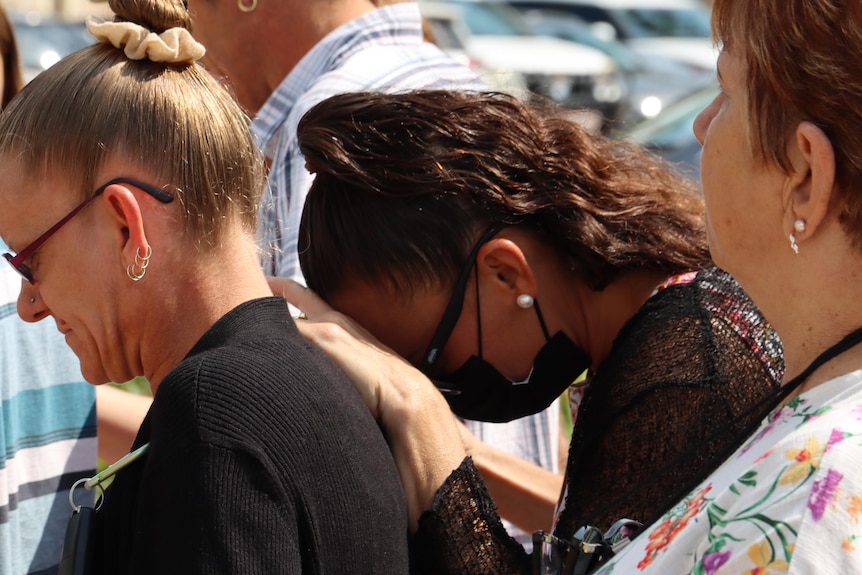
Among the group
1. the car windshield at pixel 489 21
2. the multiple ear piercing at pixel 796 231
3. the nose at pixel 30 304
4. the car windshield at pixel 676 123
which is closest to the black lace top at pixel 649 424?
the multiple ear piercing at pixel 796 231

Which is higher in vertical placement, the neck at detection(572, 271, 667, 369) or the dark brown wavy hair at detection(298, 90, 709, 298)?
the dark brown wavy hair at detection(298, 90, 709, 298)

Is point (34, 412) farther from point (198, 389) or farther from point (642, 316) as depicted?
point (642, 316)

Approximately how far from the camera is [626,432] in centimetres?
188

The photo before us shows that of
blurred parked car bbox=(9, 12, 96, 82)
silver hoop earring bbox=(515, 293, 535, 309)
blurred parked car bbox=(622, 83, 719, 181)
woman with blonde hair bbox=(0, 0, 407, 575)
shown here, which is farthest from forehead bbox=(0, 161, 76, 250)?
blurred parked car bbox=(9, 12, 96, 82)

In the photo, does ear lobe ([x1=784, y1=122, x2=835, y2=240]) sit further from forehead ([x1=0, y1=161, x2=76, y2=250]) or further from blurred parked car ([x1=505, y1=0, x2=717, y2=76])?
blurred parked car ([x1=505, y1=0, x2=717, y2=76])

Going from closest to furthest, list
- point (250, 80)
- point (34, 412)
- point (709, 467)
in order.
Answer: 1. point (709, 467)
2. point (34, 412)
3. point (250, 80)

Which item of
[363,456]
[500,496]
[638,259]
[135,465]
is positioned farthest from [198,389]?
[500,496]

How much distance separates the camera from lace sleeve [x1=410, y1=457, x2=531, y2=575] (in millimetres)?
1755

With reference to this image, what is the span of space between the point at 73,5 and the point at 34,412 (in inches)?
631

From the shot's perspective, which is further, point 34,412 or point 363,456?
point 34,412

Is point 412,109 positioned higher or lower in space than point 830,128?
lower

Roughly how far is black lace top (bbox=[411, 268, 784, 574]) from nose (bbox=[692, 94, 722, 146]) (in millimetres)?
448

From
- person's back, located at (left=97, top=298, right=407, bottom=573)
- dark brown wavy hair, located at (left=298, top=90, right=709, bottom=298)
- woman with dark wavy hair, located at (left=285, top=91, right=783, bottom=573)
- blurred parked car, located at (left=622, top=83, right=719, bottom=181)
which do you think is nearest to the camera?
person's back, located at (left=97, top=298, right=407, bottom=573)

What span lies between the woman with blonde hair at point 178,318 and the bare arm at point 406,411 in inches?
3.7
